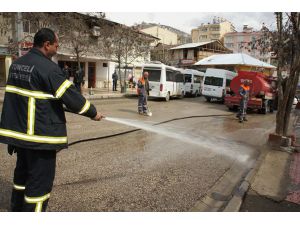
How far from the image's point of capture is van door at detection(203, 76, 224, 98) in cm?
2133

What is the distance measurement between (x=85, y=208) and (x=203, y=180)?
222cm

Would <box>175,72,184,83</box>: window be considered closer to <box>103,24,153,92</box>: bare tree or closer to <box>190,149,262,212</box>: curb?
<box>103,24,153,92</box>: bare tree

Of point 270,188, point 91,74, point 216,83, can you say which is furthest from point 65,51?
point 270,188

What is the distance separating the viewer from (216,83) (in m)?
21.4

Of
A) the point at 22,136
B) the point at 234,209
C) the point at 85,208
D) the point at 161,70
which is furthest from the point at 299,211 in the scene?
the point at 161,70

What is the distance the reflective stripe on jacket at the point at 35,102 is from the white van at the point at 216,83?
19.1 metres

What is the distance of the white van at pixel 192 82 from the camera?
25297 millimetres

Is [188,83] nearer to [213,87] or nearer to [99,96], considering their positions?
[213,87]

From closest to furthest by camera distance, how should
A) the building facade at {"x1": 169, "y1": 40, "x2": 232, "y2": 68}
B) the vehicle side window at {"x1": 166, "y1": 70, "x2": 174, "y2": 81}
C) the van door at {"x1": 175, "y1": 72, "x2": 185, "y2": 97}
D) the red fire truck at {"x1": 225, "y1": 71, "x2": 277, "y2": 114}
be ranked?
the red fire truck at {"x1": 225, "y1": 71, "x2": 277, "y2": 114}, the vehicle side window at {"x1": 166, "y1": 70, "x2": 174, "y2": 81}, the van door at {"x1": 175, "y1": 72, "x2": 185, "y2": 97}, the building facade at {"x1": 169, "y1": 40, "x2": 232, "y2": 68}

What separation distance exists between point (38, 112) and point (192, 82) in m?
23.8

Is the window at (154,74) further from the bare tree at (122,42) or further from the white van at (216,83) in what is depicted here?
the bare tree at (122,42)

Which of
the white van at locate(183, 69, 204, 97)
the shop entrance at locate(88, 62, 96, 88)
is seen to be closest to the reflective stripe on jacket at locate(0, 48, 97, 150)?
the white van at locate(183, 69, 204, 97)

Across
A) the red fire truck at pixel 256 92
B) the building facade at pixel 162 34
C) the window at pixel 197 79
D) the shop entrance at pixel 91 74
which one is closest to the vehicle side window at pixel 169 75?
the red fire truck at pixel 256 92

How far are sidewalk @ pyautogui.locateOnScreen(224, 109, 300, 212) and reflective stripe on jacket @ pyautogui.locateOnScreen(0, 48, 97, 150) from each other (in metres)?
2.54
